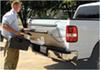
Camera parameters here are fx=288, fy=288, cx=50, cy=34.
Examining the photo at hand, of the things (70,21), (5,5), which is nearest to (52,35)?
(70,21)

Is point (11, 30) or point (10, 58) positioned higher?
point (11, 30)

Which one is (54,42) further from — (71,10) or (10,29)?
(71,10)

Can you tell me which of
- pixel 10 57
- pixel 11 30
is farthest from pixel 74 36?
pixel 10 57

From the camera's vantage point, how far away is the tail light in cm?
559

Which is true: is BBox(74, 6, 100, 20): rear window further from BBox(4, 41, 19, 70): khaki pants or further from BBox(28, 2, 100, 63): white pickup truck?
BBox(4, 41, 19, 70): khaki pants

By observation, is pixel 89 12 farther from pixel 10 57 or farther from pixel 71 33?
pixel 10 57

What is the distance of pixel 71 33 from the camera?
18.4 ft

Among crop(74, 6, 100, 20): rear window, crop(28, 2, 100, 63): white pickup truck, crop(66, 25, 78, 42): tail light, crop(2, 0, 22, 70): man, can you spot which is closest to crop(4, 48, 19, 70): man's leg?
crop(2, 0, 22, 70): man

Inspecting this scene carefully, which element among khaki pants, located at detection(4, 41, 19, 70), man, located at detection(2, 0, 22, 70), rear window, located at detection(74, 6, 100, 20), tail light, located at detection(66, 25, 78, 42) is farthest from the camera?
rear window, located at detection(74, 6, 100, 20)

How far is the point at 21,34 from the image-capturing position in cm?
615

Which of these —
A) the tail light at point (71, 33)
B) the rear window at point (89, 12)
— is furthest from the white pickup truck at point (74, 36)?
the rear window at point (89, 12)

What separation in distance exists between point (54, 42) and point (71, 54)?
1.70 feet

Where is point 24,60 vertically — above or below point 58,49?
below

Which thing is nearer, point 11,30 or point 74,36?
point 74,36
